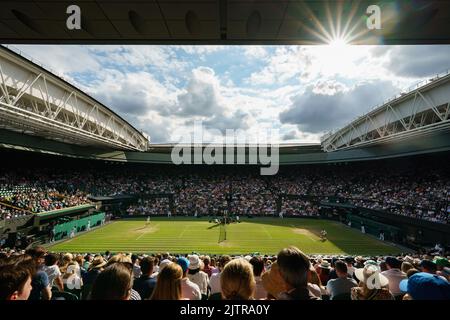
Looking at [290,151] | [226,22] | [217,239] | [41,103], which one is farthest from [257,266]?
[290,151]

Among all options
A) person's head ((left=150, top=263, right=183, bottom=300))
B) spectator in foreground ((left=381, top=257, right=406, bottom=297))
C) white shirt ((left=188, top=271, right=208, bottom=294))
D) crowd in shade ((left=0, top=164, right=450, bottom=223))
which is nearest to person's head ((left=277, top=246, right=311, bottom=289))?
person's head ((left=150, top=263, right=183, bottom=300))

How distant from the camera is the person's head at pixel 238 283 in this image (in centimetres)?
235

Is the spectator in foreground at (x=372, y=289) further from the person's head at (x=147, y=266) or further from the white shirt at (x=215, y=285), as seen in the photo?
the person's head at (x=147, y=266)

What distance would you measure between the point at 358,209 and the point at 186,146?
30132mm

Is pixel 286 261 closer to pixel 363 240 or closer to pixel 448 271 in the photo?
pixel 448 271

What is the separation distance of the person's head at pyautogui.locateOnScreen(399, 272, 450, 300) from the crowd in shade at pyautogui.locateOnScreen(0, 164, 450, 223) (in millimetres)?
25942

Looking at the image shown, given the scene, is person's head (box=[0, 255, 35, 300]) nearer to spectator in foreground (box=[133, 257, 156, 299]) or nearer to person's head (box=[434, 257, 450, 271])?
spectator in foreground (box=[133, 257, 156, 299])

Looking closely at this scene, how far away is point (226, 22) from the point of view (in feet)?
11.8

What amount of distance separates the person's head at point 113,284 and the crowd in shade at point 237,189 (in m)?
25.6

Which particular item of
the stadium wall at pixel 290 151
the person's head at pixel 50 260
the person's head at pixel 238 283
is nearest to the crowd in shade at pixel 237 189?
the stadium wall at pixel 290 151

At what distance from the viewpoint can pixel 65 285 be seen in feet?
19.6

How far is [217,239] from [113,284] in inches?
951

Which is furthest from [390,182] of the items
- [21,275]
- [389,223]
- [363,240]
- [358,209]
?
[21,275]

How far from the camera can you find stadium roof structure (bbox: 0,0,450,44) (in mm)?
3186
